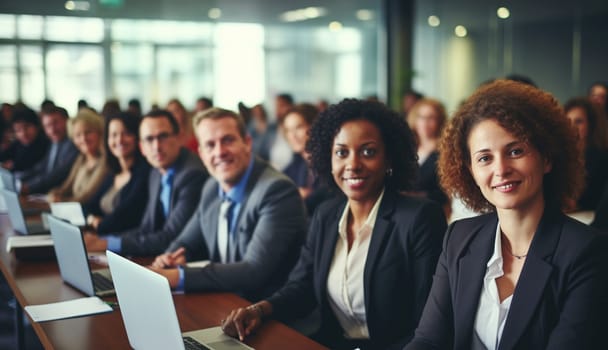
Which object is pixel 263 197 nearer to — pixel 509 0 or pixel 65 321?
pixel 65 321

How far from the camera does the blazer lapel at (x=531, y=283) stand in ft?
5.24

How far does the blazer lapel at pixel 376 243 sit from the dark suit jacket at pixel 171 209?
153 centimetres

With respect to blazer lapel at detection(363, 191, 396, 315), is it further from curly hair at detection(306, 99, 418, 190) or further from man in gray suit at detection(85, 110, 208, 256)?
man in gray suit at detection(85, 110, 208, 256)

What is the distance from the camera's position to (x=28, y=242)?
339 cm

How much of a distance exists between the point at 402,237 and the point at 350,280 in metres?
0.25

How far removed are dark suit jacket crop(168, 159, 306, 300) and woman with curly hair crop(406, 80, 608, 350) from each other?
39.8 inches

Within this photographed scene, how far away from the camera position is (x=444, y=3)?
1060cm

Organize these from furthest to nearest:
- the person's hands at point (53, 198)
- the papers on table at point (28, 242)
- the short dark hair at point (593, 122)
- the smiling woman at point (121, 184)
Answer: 1. the person's hands at point (53, 198)
2. the short dark hair at point (593, 122)
3. the smiling woman at point (121, 184)
4. the papers on table at point (28, 242)

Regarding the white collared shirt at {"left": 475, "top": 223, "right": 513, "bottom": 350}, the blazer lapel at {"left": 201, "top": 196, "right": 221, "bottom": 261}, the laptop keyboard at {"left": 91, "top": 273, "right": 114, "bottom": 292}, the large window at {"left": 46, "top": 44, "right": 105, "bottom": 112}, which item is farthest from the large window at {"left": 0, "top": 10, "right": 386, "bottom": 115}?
the white collared shirt at {"left": 475, "top": 223, "right": 513, "bottom": 350}

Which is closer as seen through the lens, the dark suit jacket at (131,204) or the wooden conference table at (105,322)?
the wooden conference table at (105,322)

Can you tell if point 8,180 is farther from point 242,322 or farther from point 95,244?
point 242,322

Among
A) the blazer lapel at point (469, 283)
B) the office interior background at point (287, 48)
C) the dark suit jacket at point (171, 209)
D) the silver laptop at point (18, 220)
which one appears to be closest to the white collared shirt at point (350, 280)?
the blazer lapel at point (469, 283)

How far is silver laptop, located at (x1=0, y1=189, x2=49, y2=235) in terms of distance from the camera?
3822 millimetres

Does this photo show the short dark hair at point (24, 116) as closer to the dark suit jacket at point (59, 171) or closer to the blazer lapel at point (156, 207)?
the dark suit jacket at point (59, 171)
